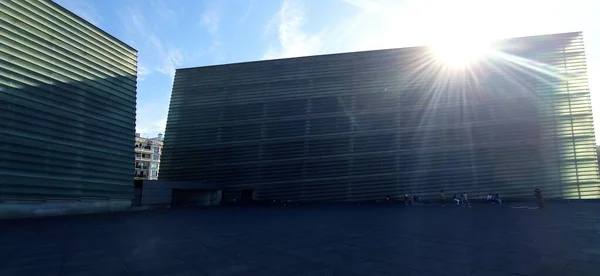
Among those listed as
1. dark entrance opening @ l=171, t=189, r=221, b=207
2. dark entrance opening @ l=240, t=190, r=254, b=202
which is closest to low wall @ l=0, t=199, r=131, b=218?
dark entrance opening @ l=171, t=189, r=221, b=207

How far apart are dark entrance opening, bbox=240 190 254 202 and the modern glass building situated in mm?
13677

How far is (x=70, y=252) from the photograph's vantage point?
7.29 meters

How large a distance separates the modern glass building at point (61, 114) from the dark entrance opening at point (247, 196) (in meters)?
13.7

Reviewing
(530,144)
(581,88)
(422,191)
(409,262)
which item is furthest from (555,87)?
(409,262)

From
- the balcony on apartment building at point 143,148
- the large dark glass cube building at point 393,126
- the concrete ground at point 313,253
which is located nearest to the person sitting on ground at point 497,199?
the large dark glass cube building at point 393,126

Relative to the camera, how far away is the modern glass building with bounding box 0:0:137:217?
17391 millimetres

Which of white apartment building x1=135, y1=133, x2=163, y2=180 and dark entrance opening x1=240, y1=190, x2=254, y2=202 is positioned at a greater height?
white apartment building x1=135, y1=133, x2=163, y2=180

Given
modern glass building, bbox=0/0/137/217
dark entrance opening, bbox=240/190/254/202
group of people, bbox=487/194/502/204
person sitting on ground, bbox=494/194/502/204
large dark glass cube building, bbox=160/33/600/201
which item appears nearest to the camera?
modern glass building, bbox=0/0/137/217

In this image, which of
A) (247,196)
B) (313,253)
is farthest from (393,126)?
(313,253)

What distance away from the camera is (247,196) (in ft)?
121

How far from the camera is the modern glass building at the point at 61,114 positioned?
1739 centimetres

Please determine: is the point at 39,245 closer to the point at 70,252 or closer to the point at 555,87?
the point at 70,252

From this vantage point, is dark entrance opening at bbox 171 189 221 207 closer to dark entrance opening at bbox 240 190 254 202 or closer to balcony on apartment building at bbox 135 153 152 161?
dark entrance opening at bbox 240 190 254 202

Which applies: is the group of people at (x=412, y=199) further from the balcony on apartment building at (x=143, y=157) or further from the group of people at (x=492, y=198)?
the balcony on apartment building at (x=143, y=157)
